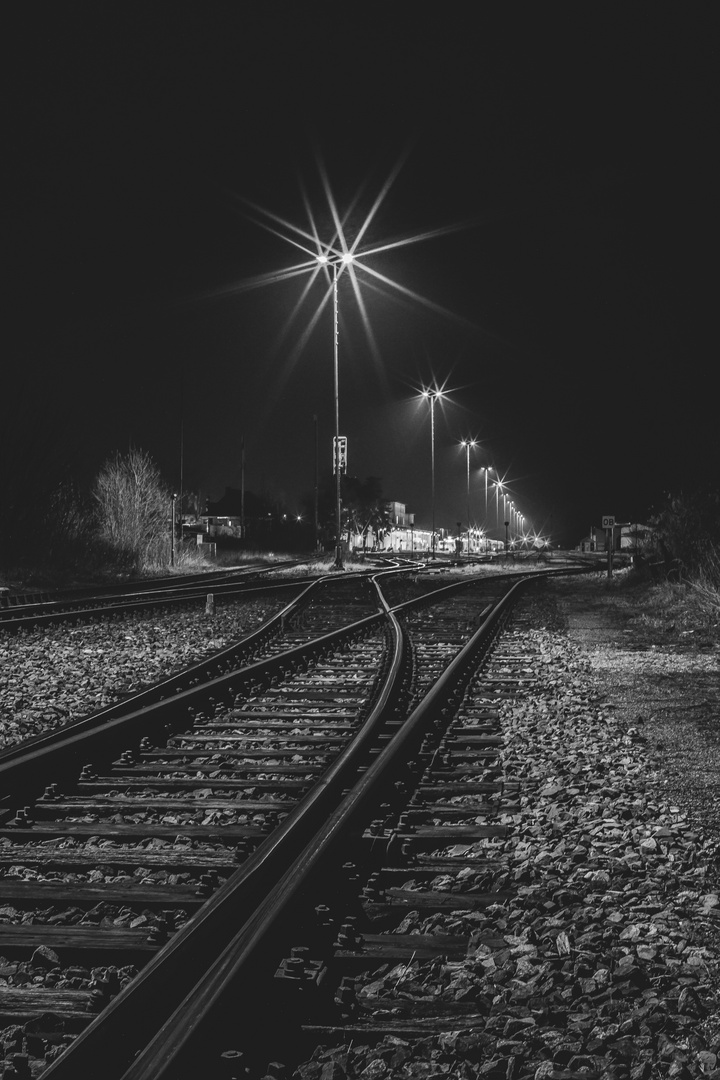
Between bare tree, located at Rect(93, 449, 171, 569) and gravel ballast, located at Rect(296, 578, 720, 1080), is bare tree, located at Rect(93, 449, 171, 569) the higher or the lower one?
the higher one

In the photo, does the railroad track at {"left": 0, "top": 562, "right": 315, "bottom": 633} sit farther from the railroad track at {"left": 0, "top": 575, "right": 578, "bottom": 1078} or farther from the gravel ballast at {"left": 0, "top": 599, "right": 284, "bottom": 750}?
the railroad track at {"left": 0, "top": 575, "right": 578, "bottom": 1078}

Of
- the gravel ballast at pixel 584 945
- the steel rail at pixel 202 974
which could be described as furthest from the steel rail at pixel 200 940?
the gravel ballast at pixel 584 945

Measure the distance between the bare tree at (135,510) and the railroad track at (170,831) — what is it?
3304 centimetres

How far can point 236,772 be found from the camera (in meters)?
5.95

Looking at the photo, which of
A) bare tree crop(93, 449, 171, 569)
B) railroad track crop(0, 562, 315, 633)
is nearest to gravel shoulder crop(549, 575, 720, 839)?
railroad track crop(0, 562, 315, 633)

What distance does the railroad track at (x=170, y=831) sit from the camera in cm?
277

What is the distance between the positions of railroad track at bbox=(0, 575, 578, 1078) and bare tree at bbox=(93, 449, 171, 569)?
3304cm

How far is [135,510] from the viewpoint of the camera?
139 feet

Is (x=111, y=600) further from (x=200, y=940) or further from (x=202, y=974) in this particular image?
(x=202, y=974)

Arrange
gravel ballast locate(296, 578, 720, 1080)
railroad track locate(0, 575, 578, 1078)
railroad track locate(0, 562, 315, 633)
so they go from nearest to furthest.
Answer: gravel ballast locate(296, 578, 720, 1080) → railroad track locate(0, 575, 578, 1078) → railroad track locate(0, 562, 315, 633)

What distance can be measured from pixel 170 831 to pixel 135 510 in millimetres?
39104

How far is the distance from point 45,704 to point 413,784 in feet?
15.4

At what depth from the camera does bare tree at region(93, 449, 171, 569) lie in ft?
137

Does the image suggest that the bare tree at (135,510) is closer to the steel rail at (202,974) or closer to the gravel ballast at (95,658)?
the gravel ballast at (95,658)
